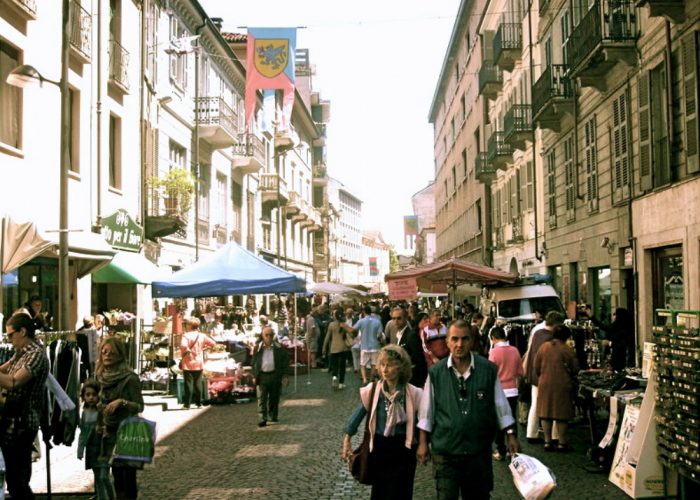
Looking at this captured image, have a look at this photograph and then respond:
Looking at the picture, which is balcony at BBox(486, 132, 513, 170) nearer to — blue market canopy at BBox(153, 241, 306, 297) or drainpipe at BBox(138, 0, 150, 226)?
drainpipe at BBox(138, 0, 150, 226)

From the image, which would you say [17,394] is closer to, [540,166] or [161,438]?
[161,438]

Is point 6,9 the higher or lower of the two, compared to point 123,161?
higher

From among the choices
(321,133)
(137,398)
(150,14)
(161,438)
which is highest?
(321,133)

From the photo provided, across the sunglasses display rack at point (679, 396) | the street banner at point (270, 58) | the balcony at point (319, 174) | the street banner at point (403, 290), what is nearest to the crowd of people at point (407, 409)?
the sunglasses display rack at point (679, 396)

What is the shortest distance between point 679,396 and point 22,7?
1261 cm

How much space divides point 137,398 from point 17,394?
99 cm

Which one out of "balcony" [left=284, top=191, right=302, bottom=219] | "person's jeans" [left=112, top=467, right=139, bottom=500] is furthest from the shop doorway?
"balcony" [left=284, top=191, right=302, bottom=219]

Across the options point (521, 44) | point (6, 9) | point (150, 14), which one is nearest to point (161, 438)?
point (6, 9)

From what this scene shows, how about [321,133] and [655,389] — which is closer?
[655,389]

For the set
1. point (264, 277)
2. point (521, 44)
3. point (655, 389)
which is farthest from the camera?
point (521, 44)

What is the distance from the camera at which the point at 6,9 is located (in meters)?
14.1

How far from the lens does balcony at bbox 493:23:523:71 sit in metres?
29.5

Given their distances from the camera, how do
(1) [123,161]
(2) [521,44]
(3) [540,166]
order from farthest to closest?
(2) [521,44] < (3) [540,166] < (1) [123,161]

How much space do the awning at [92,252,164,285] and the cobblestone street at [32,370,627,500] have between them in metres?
4.19
